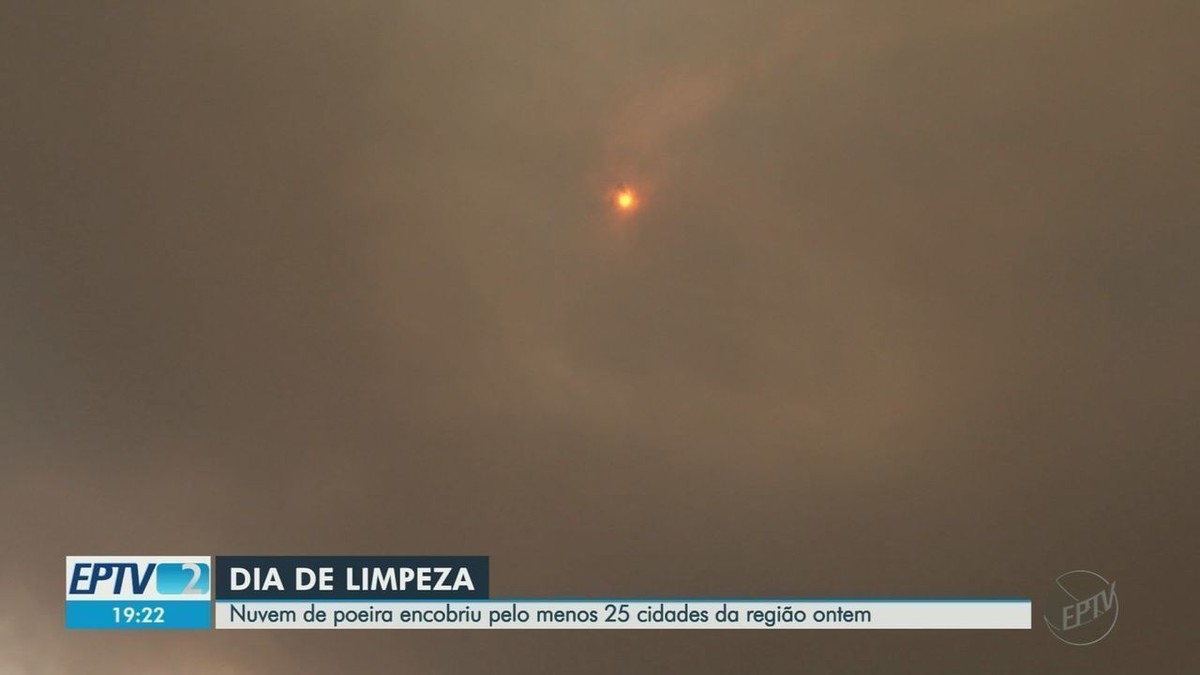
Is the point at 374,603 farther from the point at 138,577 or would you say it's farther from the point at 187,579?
the point at 138,577

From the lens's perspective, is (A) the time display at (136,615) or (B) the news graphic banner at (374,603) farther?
(A) the time display at (136,615)

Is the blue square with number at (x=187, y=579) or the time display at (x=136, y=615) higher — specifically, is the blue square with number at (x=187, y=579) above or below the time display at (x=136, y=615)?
above

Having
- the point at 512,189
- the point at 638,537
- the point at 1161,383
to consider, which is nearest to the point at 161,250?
the point at 512,189

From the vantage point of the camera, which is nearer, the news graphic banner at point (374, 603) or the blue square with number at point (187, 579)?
the news graphic banner at point (374, 603)

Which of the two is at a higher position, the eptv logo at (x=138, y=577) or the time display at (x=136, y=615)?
the eptv logo at (x=138, y=577)

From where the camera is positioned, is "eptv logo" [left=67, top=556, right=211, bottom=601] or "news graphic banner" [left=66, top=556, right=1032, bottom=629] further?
"eptv logo" [left=67, top=556, right=211, bottom=601]

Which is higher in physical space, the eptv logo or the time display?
the eptv logo

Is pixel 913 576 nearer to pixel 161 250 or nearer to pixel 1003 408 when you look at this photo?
pixel 1003 408
